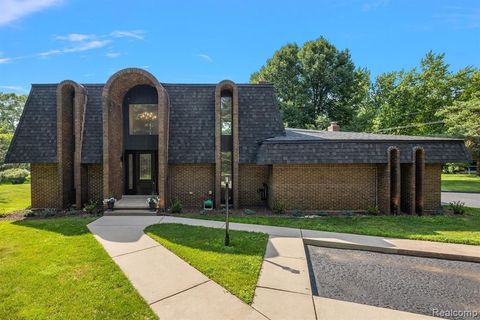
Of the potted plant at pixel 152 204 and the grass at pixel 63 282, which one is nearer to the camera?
the grass at pixel 63 282

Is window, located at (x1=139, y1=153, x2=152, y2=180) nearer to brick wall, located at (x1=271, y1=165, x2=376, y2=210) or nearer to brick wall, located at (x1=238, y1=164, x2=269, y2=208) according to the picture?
brick wall, located at (x1=238, y1=164, x2=269, y2=208)

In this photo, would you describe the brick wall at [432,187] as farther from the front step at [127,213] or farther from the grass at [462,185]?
the grass at [462,185]

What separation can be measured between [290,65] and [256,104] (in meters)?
17.8

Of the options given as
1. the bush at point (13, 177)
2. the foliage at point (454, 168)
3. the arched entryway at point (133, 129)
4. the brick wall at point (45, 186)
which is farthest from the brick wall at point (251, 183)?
the foliage at point (454, 168)

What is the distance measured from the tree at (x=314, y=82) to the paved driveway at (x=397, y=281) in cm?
2185

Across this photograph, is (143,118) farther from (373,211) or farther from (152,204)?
(373,211)

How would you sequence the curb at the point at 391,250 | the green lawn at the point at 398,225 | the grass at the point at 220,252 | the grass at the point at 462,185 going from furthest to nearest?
the grass at the point at 462,185
the green lawn at the point at 398,225
the curb at the point at 391,250
the grass at the point at 220,252

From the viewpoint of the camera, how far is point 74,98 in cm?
1244

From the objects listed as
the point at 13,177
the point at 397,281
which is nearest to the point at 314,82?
the point at 397,281

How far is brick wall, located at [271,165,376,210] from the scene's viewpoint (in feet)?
38.3

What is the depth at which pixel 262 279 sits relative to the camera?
5.07 m

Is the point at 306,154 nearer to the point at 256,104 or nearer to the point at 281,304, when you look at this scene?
Result: the point at 256,104

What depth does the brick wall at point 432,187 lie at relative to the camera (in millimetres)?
11555

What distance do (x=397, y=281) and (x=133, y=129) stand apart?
13.0m
